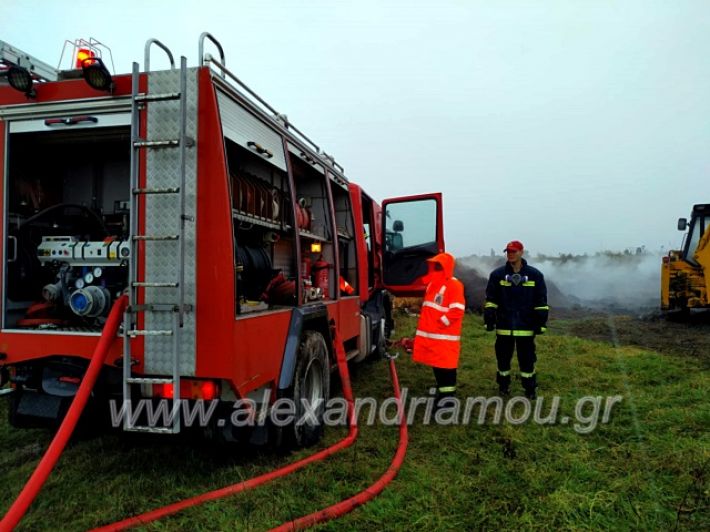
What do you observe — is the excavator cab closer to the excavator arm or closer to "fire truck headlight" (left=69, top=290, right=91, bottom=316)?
the excavator arm

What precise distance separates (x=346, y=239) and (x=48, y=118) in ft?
12.3

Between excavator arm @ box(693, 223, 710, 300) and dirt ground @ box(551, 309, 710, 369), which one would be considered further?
excavator arm @ box(693, 223, 710, 300)

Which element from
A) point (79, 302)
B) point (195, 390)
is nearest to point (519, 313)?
point (195, 390)

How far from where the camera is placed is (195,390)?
2857 mm

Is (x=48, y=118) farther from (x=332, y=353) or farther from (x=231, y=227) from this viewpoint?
(x=332, y=353)

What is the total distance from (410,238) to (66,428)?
5680 mm

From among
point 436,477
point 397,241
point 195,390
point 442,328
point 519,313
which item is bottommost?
point 436,477

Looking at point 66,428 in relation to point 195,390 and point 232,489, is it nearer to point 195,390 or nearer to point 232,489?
point 195,390

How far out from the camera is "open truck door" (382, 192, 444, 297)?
7363 mm

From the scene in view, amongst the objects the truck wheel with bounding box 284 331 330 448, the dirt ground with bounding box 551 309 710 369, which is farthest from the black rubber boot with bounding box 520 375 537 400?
the dirt ground with bounding box 551 309 710 369

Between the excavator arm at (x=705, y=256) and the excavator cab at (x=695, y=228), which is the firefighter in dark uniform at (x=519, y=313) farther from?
the excavator cab at (x=695, y=228)

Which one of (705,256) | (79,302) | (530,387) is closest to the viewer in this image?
(79,302)

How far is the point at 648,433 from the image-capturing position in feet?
13.7

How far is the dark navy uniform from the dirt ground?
11.5 feet
